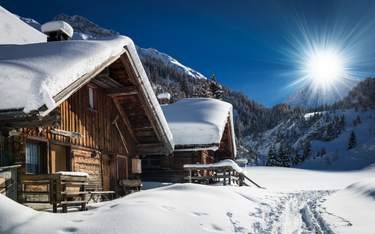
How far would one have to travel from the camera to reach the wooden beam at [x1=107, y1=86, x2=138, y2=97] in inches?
440

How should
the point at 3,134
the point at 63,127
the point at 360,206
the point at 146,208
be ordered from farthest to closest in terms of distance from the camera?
the point at 63,127 < the point at 360,206 < the point at 3,134 < the point at 146,208

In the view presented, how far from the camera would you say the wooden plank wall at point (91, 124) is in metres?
9.28

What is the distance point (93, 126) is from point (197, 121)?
8.36m

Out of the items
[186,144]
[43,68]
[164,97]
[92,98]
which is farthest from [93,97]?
[164,97]

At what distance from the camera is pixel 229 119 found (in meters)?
22.3

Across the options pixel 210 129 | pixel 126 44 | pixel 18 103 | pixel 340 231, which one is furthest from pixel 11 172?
pixel 210 129

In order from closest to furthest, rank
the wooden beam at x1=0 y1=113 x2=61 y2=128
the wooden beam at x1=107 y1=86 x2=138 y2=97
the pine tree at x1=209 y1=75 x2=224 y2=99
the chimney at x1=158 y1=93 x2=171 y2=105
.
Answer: the wooden beam at x1=0 y1=113 x2=61 y2=128 → the wooden beam at x1=107 y1=86 x2=138 y2=97 → the chimney at x1=158 y1=93 x2=171 y2=105 → the pine tree at x1=209 y1=75 x2=224 y2=99

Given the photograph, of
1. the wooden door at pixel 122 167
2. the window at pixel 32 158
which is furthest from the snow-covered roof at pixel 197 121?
the window at pixel 32 158

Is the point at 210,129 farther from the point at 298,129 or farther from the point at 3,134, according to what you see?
the point at 298,129

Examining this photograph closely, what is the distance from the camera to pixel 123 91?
1138cm

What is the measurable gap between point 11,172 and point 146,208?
13.2 ft

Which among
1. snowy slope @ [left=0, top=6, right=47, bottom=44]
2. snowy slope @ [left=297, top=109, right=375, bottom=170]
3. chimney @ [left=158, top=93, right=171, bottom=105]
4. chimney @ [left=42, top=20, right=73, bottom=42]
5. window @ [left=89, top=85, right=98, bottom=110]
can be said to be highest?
snowy slope @ [left=0, top=6, right=47, bottom=44]

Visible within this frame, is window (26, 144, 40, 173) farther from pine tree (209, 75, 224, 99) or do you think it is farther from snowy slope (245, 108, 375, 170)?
snowy slope (245, 108, 375, 170)

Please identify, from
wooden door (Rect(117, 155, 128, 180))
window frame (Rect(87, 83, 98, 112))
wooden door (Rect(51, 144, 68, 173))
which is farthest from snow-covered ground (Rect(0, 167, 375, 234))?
wooden door (Rect(117, 155, 128, 180))
